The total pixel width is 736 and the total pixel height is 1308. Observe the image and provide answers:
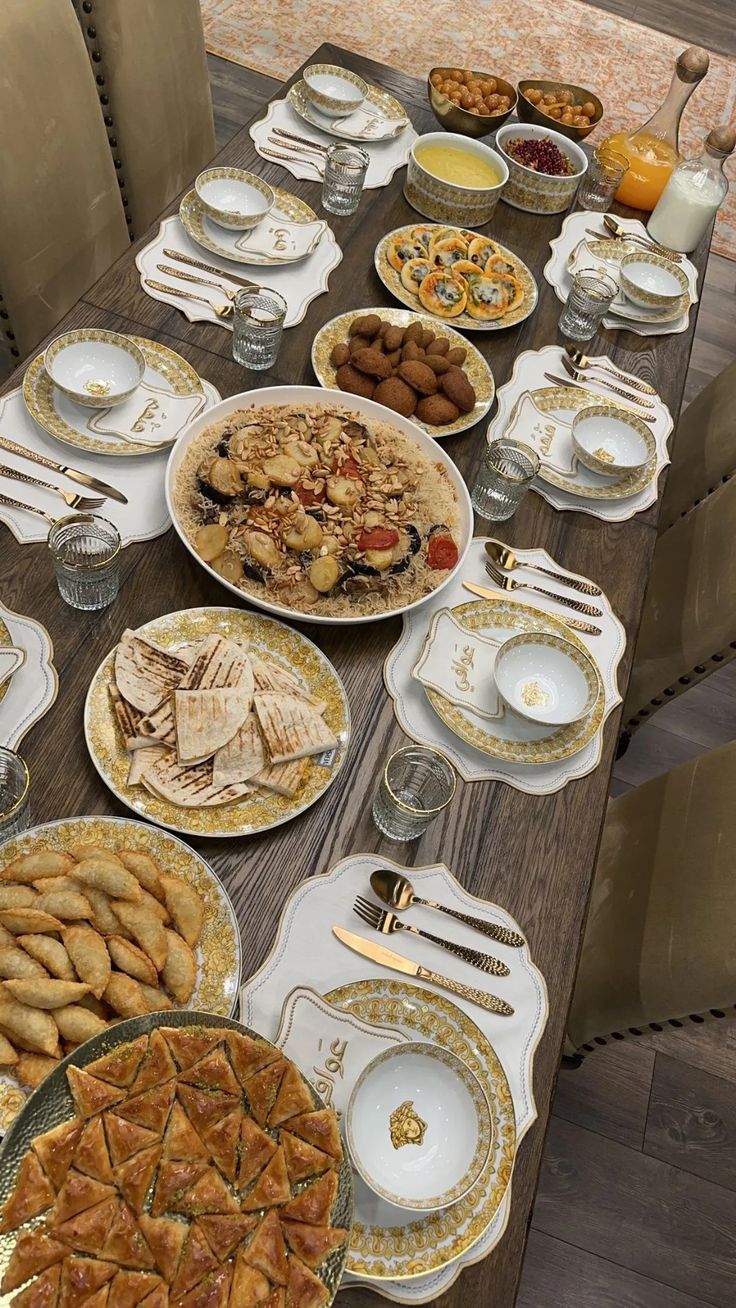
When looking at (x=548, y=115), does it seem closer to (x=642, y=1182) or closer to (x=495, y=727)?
(x=495, y=727)

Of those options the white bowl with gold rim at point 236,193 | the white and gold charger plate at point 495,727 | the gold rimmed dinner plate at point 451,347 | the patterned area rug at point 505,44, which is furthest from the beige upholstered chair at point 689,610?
the patterned area rug at point 505,44

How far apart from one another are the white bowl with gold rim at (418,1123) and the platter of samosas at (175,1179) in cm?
12

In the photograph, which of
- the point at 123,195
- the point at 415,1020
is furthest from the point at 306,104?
the point at 415,1020

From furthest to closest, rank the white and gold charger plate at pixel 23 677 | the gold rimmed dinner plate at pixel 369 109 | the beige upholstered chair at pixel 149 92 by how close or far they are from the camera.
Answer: the gold rimmed dinner plate at pixel 369 109 < the beige upholstered chair at pixel 149 92 < the white and gold charger plate at pixel 23 677

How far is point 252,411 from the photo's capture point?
1.43 meters

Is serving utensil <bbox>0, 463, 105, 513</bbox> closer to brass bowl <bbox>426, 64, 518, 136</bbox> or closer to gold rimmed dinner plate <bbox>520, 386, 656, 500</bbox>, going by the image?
gold rimmed dinner plate <bbox>520, 386, 656, 500</bbox>

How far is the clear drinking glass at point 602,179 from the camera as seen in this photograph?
2.14 m

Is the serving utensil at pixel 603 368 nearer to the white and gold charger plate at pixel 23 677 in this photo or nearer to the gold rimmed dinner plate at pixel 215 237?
the gold rimmed dinner plate at pixel 215 237

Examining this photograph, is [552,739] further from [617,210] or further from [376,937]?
[617,210]

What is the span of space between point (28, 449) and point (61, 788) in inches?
21.9

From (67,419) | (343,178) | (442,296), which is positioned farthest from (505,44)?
(67,419)

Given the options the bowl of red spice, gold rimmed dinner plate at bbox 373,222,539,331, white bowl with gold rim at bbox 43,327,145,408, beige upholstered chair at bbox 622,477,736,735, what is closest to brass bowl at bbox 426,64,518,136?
the bowl of red spice

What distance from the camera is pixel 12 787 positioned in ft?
3.28

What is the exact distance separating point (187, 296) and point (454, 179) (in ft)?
2.49
